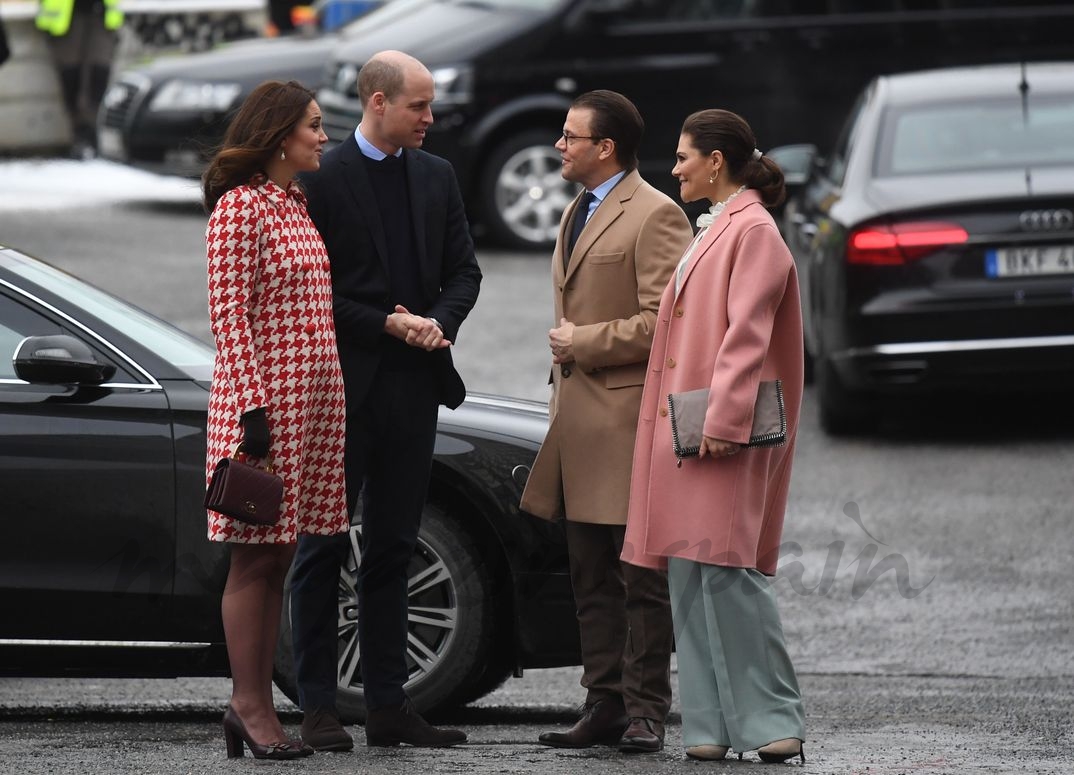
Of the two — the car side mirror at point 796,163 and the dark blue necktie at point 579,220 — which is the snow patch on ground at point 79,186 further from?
the dark blue necktie at point 579,220

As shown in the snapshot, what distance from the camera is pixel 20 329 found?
246 inches

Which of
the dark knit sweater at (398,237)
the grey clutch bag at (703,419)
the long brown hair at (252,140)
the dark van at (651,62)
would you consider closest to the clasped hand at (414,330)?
the dark knit sweater at (398,237)

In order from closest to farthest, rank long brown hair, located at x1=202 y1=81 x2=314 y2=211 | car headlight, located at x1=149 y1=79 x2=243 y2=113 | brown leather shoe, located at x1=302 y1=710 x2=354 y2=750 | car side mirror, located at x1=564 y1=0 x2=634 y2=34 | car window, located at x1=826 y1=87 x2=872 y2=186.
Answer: long brown hair, located at x1=202 y1=81 x2=314 y2=211, brown leather shoe, located at x1=302 y1=710 x2=354 y2=750, car window, located at x1=826 y1=87 x2=872 y2=186, car side mirror, located at x1=564 y1=0 x2=634 y2=34, car headlight, located at x1=149 y1=79 x2=243 y2=113

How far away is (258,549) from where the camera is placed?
548 centimetres

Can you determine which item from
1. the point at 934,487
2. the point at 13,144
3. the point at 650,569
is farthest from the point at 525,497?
the point at 13,144

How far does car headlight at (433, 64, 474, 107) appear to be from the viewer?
15.3 metres

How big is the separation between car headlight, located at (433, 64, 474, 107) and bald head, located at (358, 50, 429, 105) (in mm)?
9683

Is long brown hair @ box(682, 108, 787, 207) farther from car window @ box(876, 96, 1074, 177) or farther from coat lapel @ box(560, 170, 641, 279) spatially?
car window @ box(876, 96, 1074, 177)

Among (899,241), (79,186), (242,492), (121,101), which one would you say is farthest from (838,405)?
(79,186)

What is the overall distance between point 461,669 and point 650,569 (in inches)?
32.8

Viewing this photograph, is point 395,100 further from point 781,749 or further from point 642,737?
point 781,749

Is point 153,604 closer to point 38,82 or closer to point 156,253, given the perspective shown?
point 156,253

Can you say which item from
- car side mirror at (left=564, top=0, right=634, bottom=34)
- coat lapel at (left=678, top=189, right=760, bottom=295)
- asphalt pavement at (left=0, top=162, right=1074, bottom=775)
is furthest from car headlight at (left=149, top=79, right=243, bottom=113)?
coat lapel at (left=678, top=189, right=760, bottom=295)

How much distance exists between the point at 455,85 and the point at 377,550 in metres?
9.91
